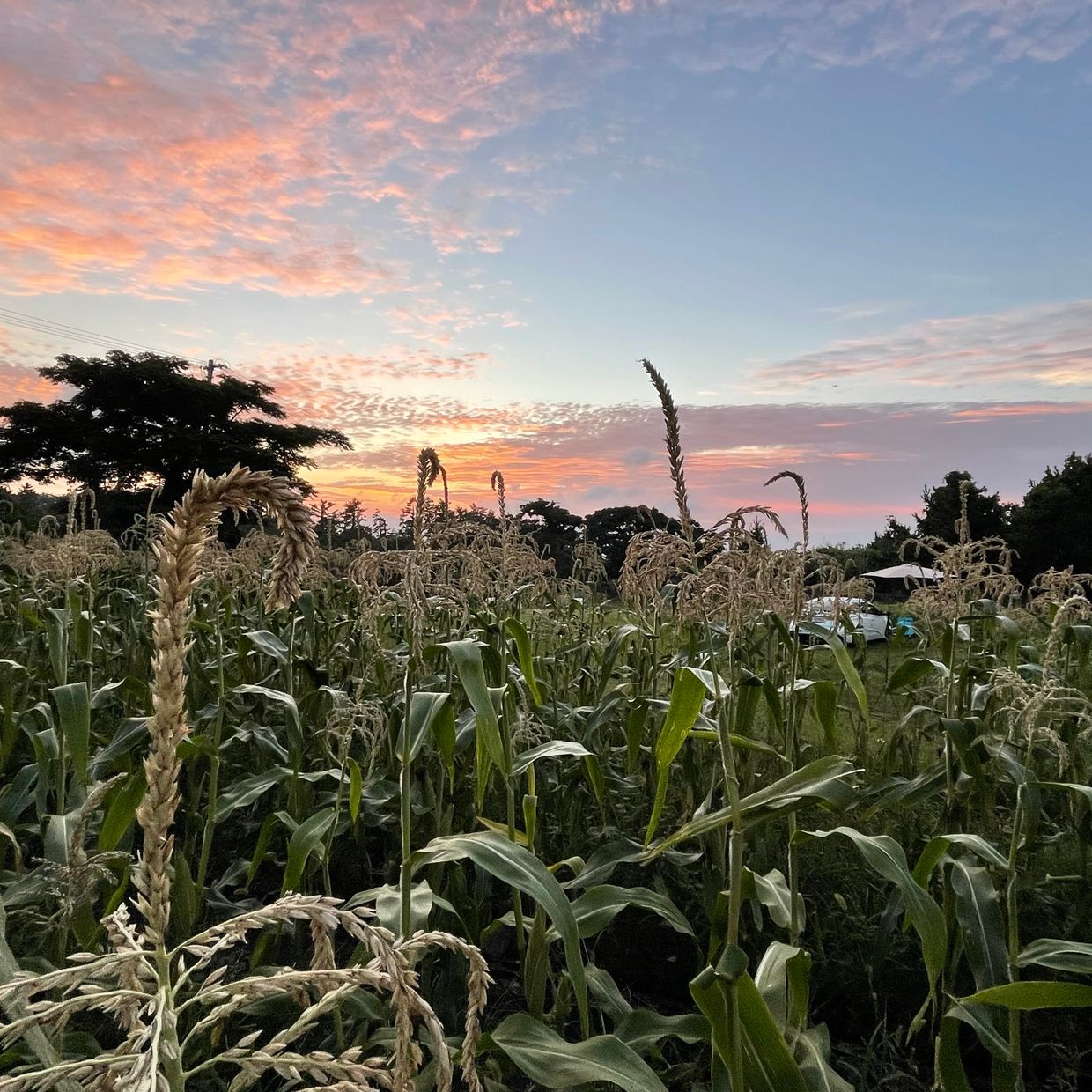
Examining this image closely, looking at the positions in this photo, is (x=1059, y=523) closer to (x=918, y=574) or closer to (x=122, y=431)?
(x=918, y=574)

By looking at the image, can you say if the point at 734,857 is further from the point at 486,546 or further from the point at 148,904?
the point at 486,546

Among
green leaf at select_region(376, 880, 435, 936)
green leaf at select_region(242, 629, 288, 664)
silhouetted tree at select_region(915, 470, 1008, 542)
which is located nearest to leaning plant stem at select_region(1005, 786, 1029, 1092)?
green leaf at select_region(376, 880, 435, 936)

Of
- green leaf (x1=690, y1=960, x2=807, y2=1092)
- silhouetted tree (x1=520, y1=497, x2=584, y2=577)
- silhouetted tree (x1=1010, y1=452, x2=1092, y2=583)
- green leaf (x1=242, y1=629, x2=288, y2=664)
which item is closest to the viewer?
green leaf (x1=690, y1=960, x2=807, y2=1092)

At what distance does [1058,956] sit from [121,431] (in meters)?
42.4

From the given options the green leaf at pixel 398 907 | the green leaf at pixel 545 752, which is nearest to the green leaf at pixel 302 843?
the green leaf at pixel 398 907

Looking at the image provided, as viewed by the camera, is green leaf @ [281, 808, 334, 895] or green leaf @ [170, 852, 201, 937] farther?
green leaf @ [170, 852, 201, 937]

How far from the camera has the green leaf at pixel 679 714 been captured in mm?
2002

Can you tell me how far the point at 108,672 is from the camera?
5.36 meters

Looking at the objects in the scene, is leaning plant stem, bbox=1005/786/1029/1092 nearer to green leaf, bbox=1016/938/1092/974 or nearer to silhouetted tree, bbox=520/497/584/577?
green leaf, bbox=1016/938/1092/974

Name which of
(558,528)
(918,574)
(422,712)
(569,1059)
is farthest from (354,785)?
(558,528)

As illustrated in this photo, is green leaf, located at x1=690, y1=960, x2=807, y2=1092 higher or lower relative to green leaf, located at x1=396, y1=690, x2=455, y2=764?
lower

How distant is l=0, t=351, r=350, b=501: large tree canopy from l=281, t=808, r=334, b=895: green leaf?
121ft

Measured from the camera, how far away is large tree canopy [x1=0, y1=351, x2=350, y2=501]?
122 feet

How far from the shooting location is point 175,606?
75 cm
